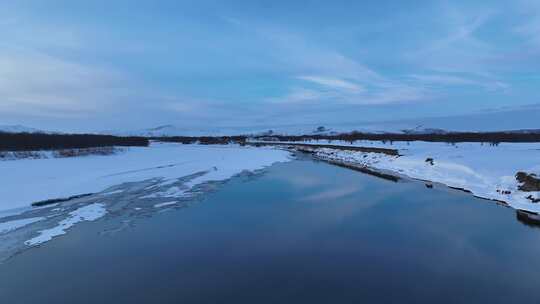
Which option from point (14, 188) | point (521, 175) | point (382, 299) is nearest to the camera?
point (382, 299)

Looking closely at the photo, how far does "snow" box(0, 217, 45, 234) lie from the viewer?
1067 centimetres

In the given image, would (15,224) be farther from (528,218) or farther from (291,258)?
(528,218)

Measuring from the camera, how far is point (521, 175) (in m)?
15.5

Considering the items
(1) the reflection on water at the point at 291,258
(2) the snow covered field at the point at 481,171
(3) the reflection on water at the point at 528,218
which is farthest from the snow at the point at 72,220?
(2) the snow covered field at the point at 481,171

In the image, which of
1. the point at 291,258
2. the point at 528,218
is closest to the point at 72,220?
the point at 291,258

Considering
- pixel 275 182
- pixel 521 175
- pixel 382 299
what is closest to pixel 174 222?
pixel 382 299

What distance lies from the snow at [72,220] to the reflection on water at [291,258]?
19.6 inches

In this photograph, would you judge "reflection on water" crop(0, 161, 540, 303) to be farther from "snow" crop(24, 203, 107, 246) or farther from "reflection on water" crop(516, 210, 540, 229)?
"snow" crop(24, 203, 107, 246)

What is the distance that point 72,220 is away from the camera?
12.0m

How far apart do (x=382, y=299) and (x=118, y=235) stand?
739 centimetres

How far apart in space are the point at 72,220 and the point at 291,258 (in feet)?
25.7

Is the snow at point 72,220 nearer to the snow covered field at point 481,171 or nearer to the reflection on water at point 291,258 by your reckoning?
the reflection on water at point 291,258

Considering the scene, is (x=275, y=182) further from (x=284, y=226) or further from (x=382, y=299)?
(x=382, y=299)

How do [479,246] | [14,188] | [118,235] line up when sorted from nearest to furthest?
[479,246]
[118,235]
[14,188]
